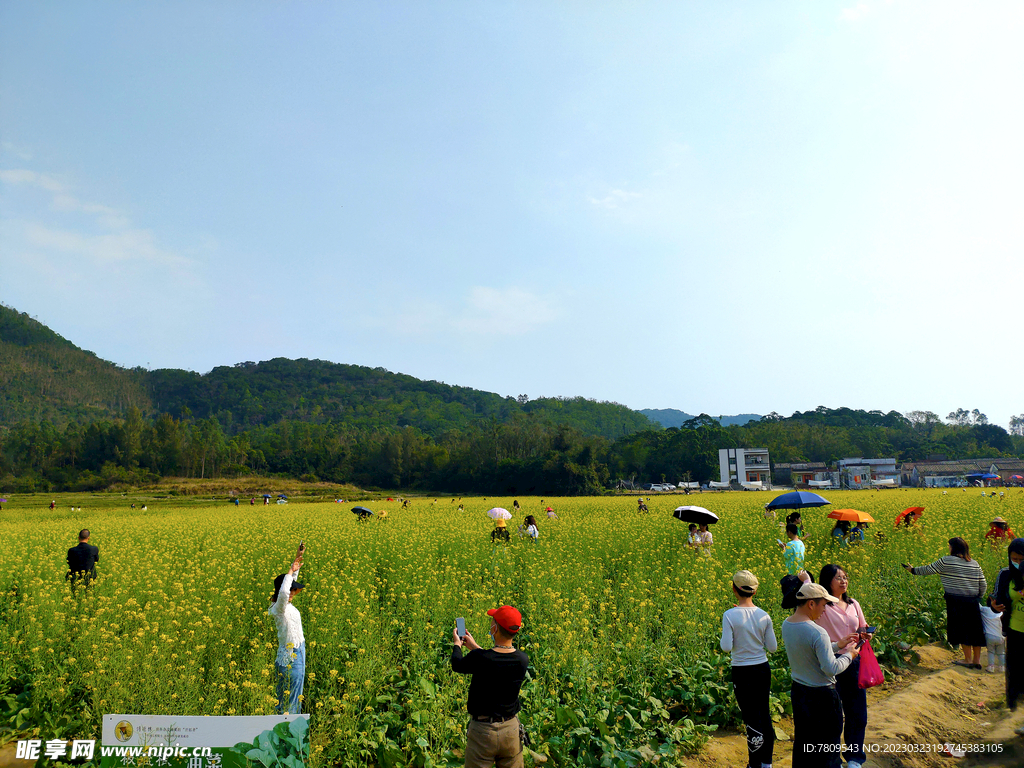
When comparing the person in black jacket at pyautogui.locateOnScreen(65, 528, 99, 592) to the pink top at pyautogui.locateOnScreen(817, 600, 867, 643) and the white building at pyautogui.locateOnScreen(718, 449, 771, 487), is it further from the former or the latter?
the white building at pyautogui.locateOnScreen(718, 449, 771, 487)

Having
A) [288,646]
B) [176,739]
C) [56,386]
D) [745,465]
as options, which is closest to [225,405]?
[56,386]

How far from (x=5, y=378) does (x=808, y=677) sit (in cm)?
21145

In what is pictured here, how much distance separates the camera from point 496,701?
12.3ft

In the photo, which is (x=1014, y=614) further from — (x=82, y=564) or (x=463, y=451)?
(x=463, y=451)

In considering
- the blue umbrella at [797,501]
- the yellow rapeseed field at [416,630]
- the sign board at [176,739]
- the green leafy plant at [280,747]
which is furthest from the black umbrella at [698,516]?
the sign board at [176,739]

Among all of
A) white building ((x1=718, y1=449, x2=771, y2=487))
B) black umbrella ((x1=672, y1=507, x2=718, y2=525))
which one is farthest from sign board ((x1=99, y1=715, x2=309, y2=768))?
white building ((x1=718, y1=449, x2=771, y2=487))

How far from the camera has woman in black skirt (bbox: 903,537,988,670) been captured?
23.4 feet

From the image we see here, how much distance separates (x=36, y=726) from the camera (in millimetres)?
5684

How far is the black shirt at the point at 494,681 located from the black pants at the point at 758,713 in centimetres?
201

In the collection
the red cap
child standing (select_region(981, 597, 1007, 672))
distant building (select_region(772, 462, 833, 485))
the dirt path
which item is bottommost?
distant building (select_region(772, 462, 833, 485))

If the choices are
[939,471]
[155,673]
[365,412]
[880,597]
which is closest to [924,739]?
[880,597]

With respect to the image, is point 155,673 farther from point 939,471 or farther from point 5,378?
point 5,378

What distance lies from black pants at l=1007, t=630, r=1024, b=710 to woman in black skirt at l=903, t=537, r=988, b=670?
45.6 inches

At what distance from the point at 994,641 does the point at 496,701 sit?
6.94 meters
